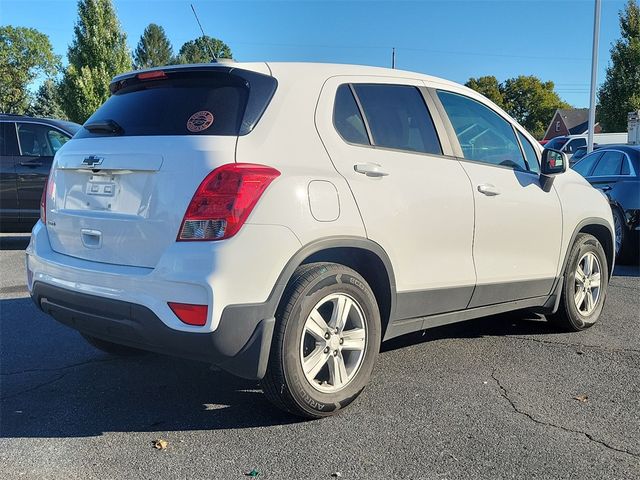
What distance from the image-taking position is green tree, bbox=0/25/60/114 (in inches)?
2817

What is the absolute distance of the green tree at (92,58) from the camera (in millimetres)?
27156

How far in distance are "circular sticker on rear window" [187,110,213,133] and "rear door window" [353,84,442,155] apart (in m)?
0.97

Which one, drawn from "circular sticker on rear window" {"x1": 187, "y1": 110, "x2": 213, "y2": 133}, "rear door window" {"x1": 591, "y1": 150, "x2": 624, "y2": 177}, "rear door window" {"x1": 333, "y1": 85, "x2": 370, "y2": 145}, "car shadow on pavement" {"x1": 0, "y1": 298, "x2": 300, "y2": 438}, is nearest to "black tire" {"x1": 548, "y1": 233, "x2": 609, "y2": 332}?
"rear door window" {"x1": 333, "y1": 85, "x2": 370, "y2": 145}

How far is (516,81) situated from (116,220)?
8972 centimetres

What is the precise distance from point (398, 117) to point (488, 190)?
838mm

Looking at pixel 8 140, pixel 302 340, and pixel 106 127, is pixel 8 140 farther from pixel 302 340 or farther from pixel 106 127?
pixel 302 340

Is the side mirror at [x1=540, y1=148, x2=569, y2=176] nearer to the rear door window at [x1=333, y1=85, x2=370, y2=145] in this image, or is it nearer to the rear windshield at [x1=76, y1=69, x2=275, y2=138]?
the rear door window at [x1=333, y1=85, x2=370, y2=145]

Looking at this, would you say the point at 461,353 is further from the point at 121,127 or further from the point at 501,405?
the point at 121,127

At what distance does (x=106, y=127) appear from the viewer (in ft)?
11.1

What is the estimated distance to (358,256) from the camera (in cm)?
345

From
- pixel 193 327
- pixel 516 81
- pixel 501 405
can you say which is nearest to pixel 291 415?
pixel 193 327

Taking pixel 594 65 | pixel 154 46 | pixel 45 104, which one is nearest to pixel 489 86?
pixel 154 46

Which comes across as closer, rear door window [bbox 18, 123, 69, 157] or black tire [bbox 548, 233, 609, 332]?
black tire [bbox 548, 233, 609, 332]

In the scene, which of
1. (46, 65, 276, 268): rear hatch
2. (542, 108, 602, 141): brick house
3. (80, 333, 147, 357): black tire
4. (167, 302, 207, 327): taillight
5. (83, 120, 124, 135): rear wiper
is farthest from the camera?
(542, 108, 602, 141): brick house
